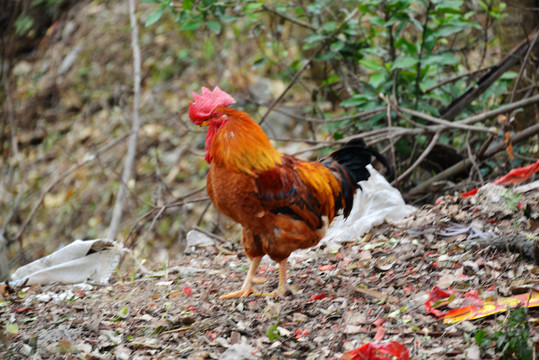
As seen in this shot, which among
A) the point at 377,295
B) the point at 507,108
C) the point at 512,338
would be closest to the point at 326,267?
the point at 377,295

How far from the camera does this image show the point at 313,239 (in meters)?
3.57

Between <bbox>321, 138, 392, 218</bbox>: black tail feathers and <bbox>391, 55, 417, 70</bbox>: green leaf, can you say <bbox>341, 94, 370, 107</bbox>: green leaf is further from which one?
<bbox>321, 138, 392, 218</bbox>: black tail feathers

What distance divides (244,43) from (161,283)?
6297mm

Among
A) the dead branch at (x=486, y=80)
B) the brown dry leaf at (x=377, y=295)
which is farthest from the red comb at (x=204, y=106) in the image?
the dead branch at (x=486, y=80)

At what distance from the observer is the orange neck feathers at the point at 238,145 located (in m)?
3.30

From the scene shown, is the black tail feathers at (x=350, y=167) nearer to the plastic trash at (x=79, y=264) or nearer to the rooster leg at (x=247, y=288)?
the rooster leg at (x=247, y=288)

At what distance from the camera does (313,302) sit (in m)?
3.33

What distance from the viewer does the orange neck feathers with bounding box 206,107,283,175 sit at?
130 inches

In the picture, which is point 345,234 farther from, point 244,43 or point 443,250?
point 244,43

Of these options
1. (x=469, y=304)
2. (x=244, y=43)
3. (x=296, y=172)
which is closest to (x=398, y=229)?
(x=296, y=172)

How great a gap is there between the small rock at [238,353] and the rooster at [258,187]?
0.84 metres

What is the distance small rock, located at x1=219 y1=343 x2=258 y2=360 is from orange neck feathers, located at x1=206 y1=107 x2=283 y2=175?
1.08 metres

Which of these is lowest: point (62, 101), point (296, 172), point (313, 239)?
point (62, 101)

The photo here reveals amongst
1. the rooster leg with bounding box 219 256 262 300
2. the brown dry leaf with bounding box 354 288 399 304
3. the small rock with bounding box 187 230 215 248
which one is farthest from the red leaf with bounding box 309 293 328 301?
the small rock with bounding box 187 230 215 248
